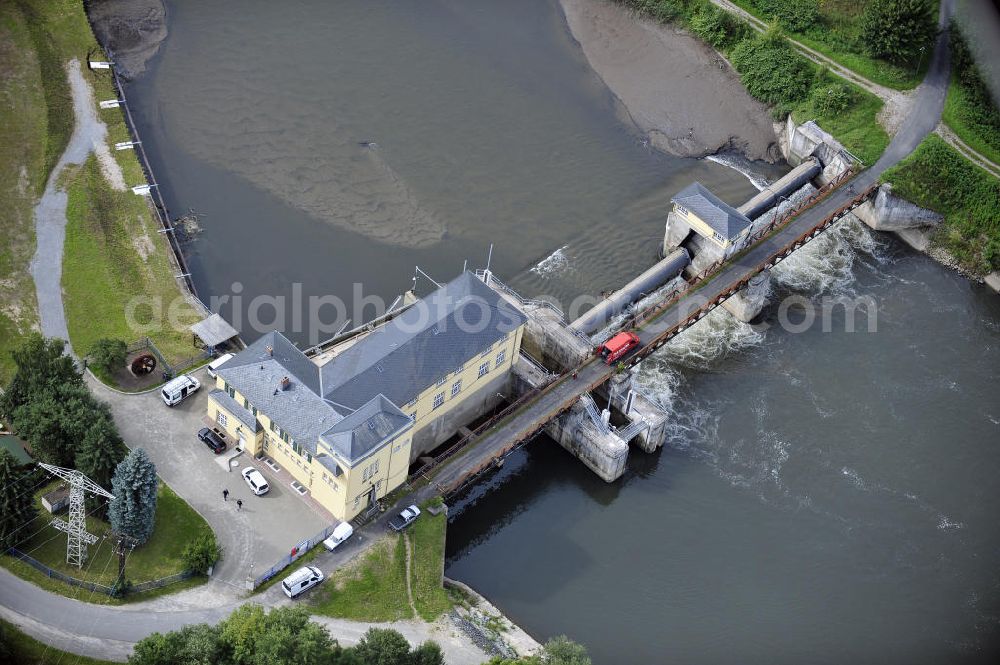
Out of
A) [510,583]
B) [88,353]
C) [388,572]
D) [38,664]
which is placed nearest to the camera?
[38,664]

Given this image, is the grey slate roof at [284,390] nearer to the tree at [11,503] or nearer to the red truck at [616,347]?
the tree at [11,503]

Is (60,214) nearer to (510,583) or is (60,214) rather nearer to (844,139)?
(510,583)

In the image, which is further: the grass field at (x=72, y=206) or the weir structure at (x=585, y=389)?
the grass field at (x=72, y=206)

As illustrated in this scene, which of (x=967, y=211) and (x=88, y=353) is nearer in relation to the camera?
(x=88, y=353)

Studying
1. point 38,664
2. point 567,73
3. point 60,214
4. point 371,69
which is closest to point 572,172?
point 567,73

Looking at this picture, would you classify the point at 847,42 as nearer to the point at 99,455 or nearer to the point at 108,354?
the point at 108,354

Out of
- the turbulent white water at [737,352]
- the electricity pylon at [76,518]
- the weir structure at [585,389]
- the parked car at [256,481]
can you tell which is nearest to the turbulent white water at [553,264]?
the weir structure at [585,389]
